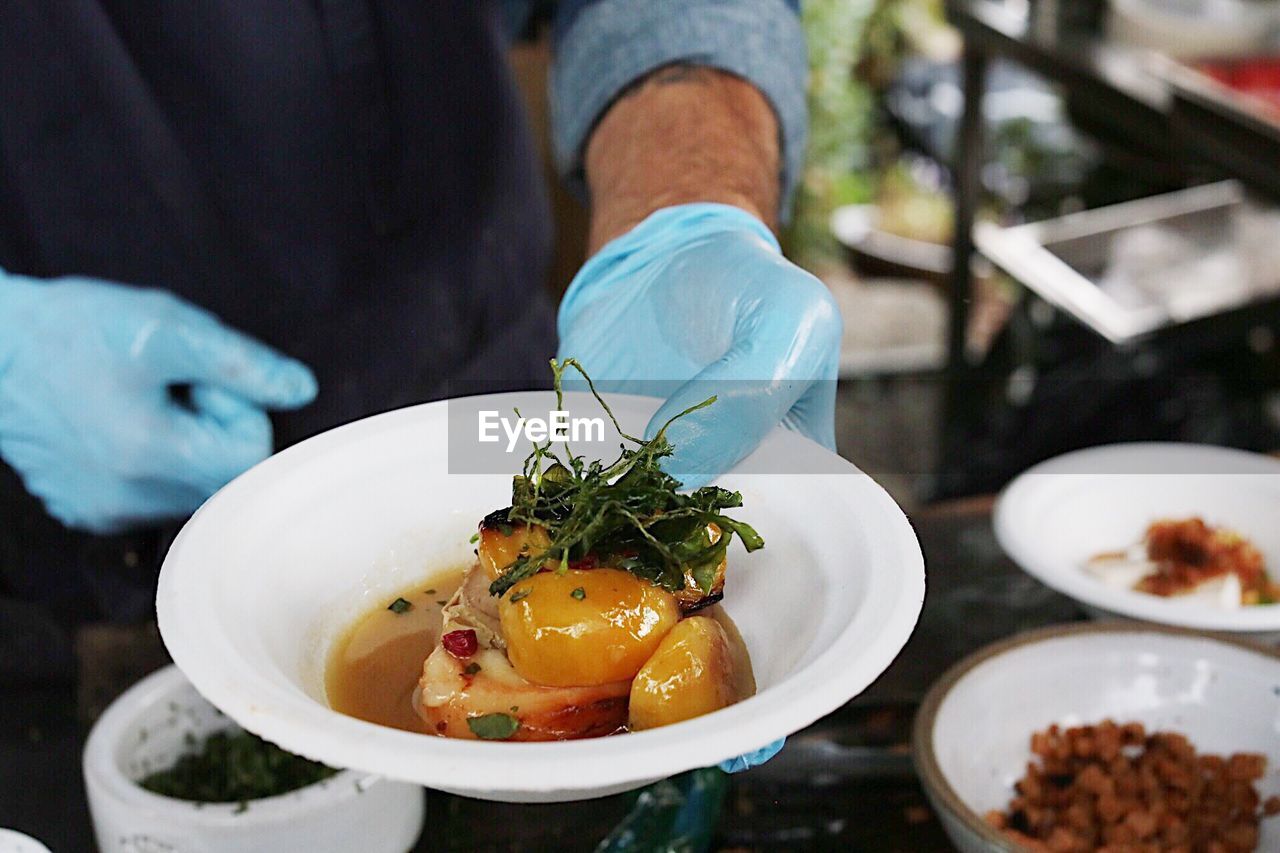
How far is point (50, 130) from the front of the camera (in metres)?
2.06

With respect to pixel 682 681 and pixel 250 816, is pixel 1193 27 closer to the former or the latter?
pixel 682 681

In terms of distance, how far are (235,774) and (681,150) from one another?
120cm

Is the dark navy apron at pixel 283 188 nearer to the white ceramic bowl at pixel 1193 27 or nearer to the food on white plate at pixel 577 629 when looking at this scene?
the food on white plate at pixel 577 629

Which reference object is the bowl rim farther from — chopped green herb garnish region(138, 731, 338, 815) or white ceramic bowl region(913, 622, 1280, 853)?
white ceramic bowl region(913, 622, 1280, 853)

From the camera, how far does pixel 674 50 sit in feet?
7.27

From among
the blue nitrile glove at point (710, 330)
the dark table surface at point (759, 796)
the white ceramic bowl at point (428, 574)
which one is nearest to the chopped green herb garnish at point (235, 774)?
the dark table surface at point (759, 796)

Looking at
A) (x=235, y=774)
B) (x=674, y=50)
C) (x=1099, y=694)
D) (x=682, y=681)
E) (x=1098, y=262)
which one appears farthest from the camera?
(x=1098, y=262)

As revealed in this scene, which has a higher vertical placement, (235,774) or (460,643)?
(460,643)

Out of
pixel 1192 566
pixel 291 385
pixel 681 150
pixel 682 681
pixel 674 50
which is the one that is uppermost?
pixel 674 50

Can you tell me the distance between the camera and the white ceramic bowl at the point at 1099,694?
5.68 ft

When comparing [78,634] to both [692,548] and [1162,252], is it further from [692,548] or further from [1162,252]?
[1162,252]

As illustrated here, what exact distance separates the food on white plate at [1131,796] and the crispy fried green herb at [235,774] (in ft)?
3.15

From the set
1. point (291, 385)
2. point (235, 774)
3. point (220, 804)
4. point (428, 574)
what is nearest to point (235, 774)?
point (235, 774)

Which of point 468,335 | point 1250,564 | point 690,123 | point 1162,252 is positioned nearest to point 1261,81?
point 1162,252
